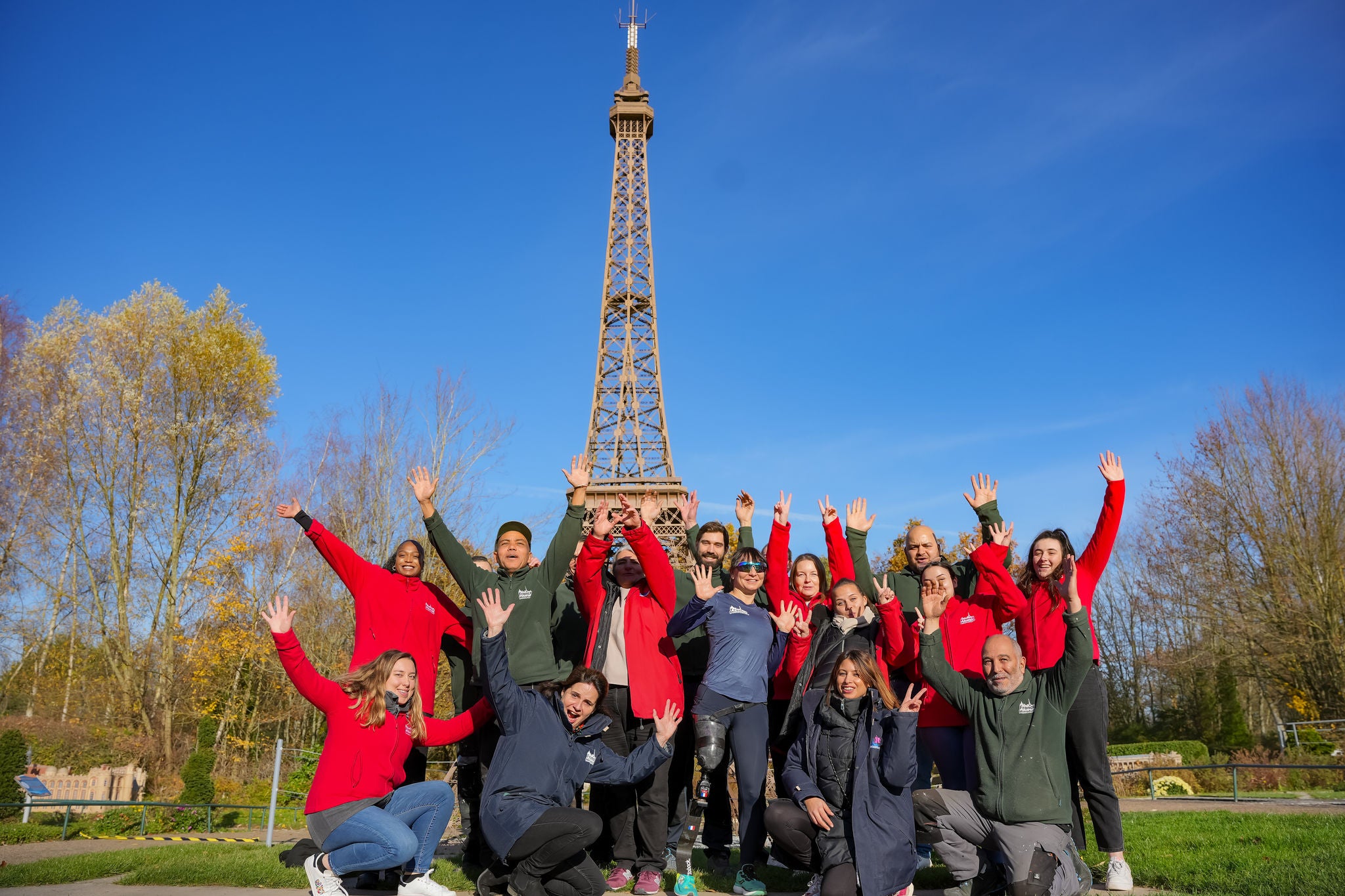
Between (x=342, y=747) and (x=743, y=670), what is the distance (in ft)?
6.91

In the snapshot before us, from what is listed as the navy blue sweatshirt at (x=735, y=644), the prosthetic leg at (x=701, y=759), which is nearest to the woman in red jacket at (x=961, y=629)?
the navy blue sweatshirt at (x=735, y=644)

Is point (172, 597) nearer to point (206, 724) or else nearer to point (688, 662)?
point (206, 724)

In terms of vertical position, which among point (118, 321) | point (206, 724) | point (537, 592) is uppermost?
point (118, 321)

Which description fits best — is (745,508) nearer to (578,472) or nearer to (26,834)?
(578,472)

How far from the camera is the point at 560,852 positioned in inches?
151

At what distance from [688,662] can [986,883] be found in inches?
90.3

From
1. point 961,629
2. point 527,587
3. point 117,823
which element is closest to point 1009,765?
point 961,629

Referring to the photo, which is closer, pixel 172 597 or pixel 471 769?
pixel 471 769

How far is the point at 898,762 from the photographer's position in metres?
3.76

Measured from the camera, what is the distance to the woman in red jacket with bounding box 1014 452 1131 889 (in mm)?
4258

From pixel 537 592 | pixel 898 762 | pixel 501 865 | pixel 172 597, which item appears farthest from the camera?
pixel 172 597

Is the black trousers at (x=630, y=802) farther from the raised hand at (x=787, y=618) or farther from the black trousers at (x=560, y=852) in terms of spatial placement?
the raised hand at (x=787, y=618)

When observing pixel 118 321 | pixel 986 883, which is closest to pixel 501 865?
pixel 986 883

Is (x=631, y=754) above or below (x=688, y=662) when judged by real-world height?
below
